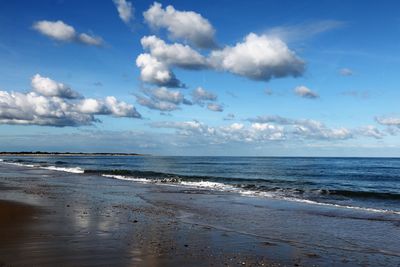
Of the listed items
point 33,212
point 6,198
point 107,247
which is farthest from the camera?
point 6,198

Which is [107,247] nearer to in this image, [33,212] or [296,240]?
[296,240]

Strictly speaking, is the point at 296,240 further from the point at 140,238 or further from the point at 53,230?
the point at 53,230

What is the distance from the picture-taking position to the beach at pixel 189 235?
834cm

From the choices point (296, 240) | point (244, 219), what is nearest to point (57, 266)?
point (296, 240)

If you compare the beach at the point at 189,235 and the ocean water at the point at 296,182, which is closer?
the beach at the point at 189,235

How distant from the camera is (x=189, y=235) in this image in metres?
10.9

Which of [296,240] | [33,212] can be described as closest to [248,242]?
[296,240]

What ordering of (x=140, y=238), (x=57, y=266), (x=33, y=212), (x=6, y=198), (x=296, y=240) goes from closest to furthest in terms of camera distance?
(x=57, y=266) < (x=140, y=238) < (x=296, y=240) < (x=33, y=212) < (x=6, y=198)

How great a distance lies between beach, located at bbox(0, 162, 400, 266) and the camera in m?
8.34

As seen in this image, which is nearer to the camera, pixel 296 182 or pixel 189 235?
pixel 189 235

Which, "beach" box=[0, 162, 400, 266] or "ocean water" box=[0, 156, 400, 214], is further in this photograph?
"ocean water" box=[0, 156, 400, 214]

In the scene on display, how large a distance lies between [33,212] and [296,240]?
9106 millimetres

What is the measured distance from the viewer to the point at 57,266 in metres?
7.40

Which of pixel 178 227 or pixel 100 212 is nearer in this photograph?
pixel 178 227
